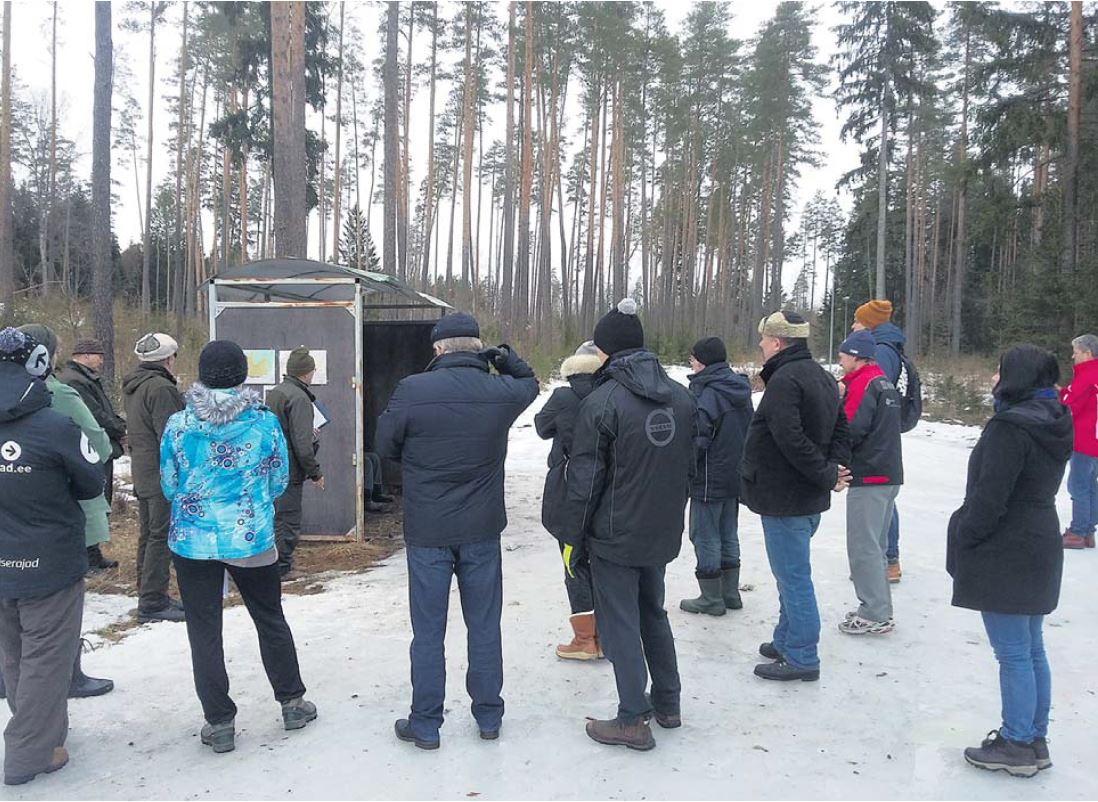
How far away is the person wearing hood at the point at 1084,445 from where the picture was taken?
21.6 ft

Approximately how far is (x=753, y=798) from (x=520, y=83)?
80.7 feet

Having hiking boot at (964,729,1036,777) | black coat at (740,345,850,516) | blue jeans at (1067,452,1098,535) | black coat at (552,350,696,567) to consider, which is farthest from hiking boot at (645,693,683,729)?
blue jeans at (1067,452,1098,535)

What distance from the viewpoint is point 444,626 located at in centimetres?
339

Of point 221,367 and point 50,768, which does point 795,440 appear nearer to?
point 221,367

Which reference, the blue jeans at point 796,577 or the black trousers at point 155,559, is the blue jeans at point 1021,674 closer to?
the blue jeans at point 796,577

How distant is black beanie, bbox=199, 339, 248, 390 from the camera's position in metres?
3.26

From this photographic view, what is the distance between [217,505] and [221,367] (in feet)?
1.93

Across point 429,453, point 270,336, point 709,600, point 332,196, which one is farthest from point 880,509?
point 332,196

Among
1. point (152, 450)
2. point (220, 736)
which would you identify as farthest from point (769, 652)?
point (152, 450)

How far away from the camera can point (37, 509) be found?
3049 mm

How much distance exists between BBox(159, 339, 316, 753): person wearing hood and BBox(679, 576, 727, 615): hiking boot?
9.38ft

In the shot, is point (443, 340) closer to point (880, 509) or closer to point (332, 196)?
point (880, 509)

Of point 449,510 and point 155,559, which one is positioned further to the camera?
point 155,559

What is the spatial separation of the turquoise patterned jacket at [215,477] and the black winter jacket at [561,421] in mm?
1358
